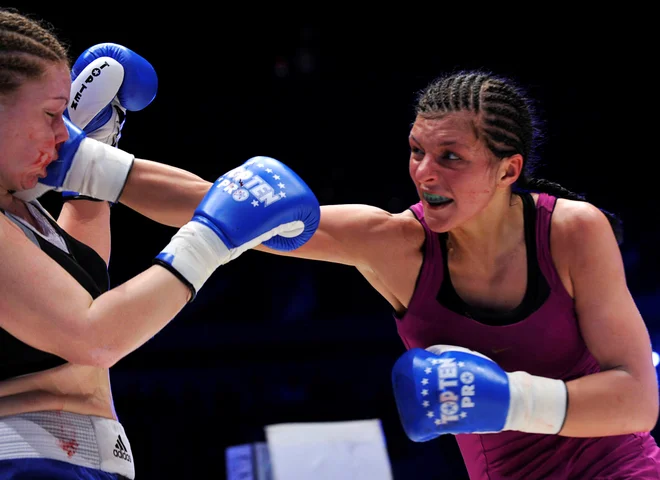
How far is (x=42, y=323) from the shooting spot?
3.93ft

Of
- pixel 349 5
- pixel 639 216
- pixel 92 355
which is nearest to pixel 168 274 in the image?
pixel 92 355

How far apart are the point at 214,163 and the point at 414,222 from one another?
2.22 metres

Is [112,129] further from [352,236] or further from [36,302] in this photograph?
[36,302]

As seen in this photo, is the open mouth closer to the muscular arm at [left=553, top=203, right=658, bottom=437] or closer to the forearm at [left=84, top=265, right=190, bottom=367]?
the muscular arm at [left=553, top=203, right=658, bottom=437]

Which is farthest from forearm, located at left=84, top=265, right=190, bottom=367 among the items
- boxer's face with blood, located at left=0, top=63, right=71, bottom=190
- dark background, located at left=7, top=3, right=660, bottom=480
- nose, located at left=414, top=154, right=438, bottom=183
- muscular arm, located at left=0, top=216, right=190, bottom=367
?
dark background, located at left=7, top=3, right=660, bottom=480

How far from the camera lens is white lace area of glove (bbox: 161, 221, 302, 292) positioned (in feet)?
4.25

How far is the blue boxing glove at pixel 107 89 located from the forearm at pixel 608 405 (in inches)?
49.7

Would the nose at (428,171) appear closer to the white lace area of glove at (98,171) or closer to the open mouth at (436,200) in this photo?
the open mouth at (436,200)

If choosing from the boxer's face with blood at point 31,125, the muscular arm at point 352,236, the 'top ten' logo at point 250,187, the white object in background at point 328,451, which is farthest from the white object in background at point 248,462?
the boxer's face with blood at point 31,125

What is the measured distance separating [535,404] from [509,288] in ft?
1.09

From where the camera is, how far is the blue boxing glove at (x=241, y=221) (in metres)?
1.31

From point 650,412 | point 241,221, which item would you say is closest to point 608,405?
point 650,412

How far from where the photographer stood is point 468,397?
1453 millimetres

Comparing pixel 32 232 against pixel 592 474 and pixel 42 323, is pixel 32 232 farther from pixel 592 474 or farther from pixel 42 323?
pixel 592 474
